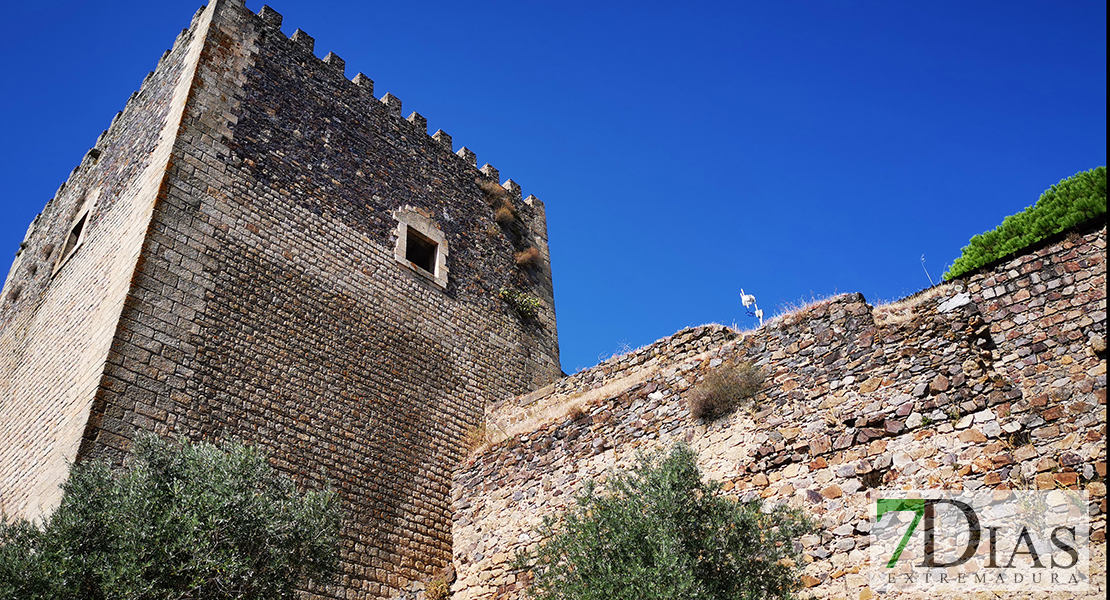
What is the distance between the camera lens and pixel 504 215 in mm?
14875

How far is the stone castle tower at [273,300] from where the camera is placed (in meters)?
8.55

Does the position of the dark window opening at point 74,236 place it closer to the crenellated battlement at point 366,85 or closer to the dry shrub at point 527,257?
the crenellated battlement at point 366,85

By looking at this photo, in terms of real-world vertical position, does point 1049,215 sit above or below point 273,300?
above

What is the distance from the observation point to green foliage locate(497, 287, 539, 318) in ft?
45.1

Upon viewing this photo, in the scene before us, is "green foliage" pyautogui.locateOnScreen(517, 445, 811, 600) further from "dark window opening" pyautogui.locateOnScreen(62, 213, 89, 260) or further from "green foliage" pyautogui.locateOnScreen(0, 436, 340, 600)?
"dark window opening" pyautogui.locateOnScreen(62, 213, 89, 260)

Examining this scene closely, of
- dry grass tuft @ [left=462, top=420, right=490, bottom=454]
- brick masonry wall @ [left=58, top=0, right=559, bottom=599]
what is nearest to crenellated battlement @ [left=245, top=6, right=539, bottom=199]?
brick masonry wall @ [left=58, top=0, right=559, bottom=599]

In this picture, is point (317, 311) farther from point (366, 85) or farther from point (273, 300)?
point (366, 85)

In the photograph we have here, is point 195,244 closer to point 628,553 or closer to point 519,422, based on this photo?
point 519,422

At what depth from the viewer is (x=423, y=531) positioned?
10.1 meters

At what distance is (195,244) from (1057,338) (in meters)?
9.18

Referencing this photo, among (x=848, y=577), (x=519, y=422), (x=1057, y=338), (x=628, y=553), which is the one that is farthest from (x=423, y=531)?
(x=1057, y=338)

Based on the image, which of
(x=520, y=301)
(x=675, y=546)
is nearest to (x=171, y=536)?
(x=675, y=546)
